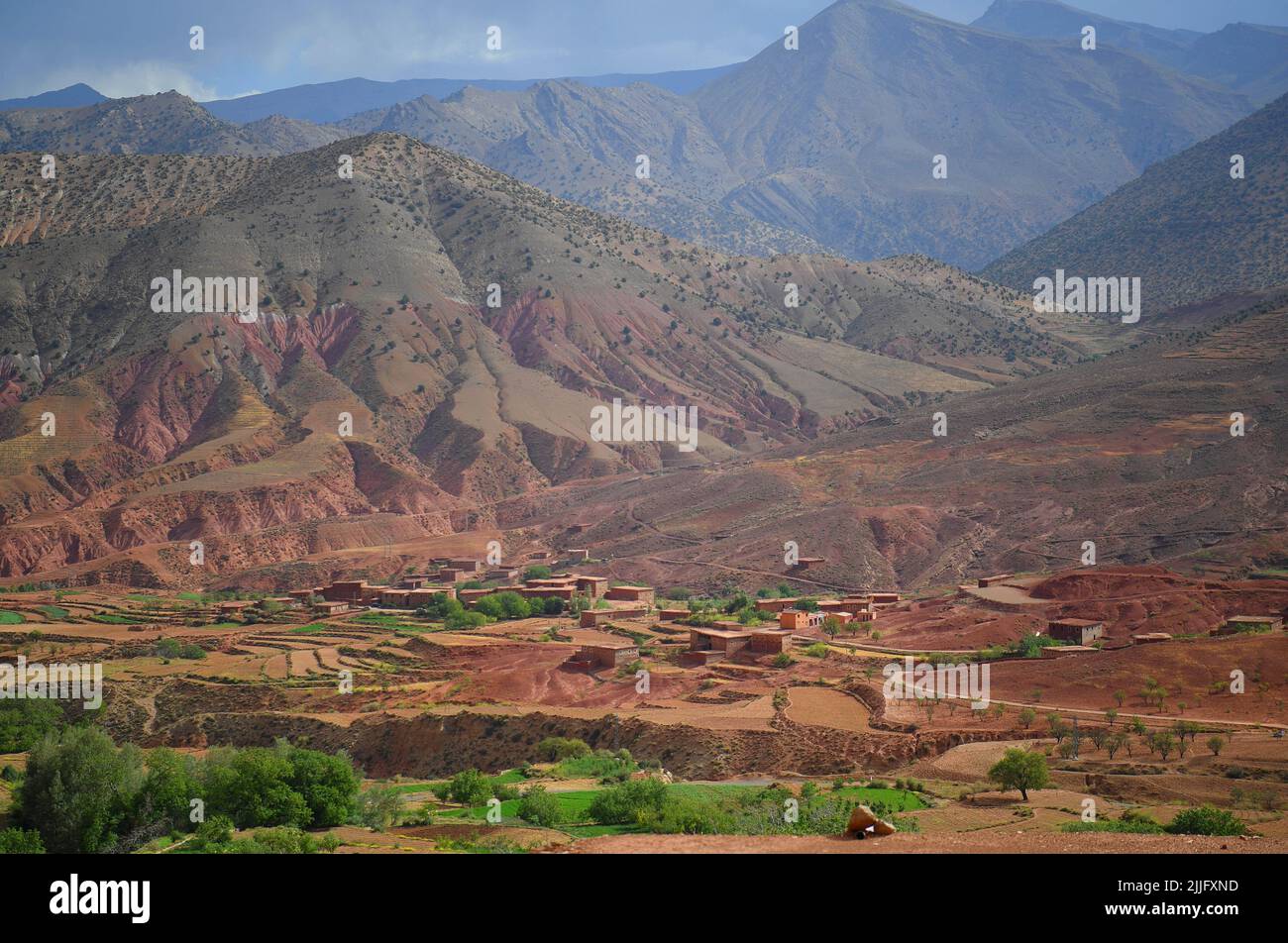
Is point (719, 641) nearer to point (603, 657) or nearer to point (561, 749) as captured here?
point (603, 657)

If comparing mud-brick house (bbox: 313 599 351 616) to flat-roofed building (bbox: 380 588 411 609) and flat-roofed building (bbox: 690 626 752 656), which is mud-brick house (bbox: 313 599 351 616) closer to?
flat-roofed building (bbox: 380 588 411 609)

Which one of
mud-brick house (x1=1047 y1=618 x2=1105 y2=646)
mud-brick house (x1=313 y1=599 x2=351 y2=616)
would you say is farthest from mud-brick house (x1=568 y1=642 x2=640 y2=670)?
mud-brick house (x1=313 y1=599 x2=351 y2=616)

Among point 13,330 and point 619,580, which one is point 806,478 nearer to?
point 619,580

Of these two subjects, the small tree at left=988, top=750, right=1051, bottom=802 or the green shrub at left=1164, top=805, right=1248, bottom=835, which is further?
the small tree at left=988, top=750, right=1051, bottom=802

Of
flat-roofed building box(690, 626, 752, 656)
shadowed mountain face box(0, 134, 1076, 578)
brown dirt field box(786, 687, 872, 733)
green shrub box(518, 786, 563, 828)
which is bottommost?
green shrub box(518, 786, 563, 828)
